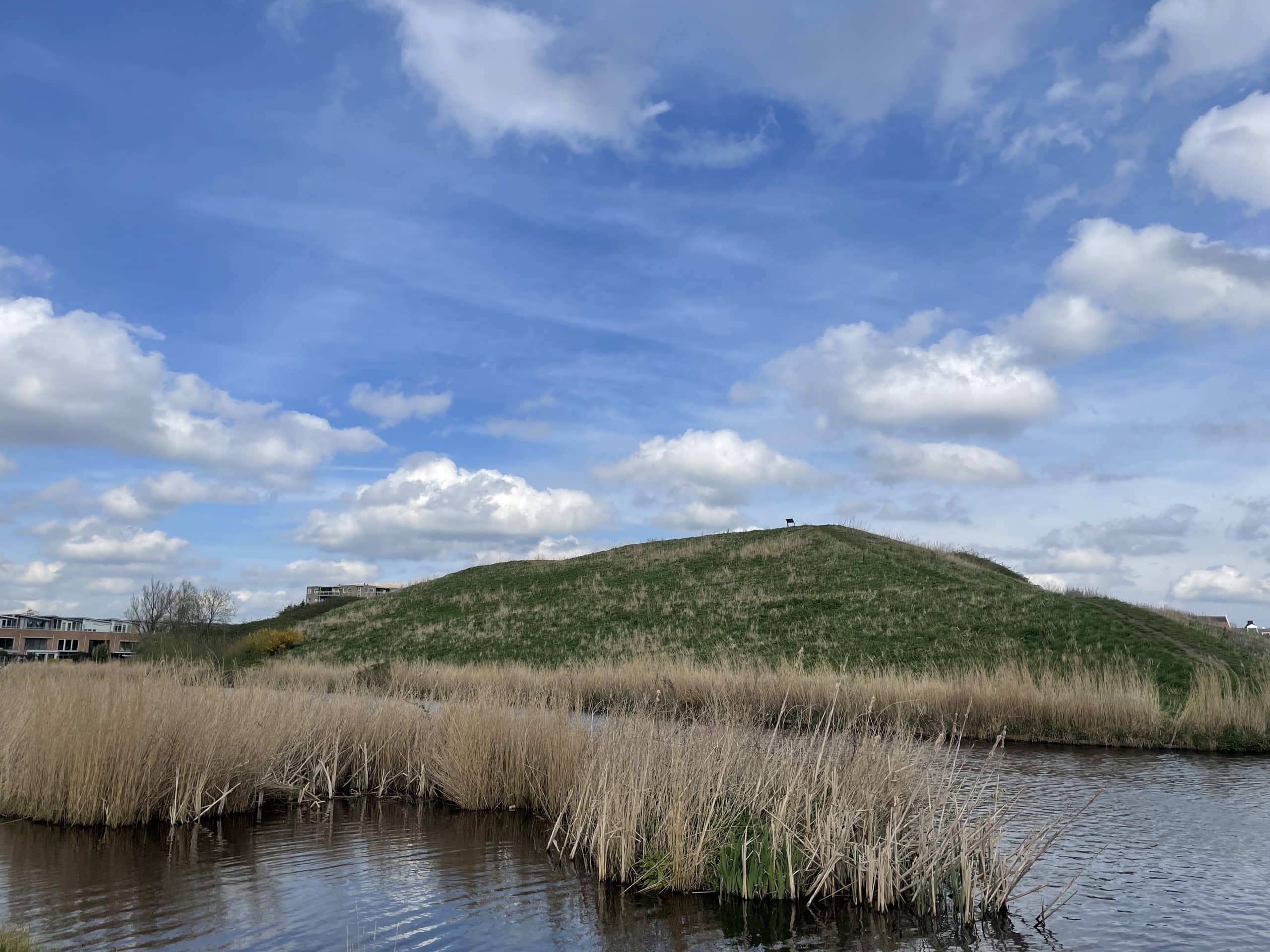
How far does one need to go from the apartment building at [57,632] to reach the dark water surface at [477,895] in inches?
2584

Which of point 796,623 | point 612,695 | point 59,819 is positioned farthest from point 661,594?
point 59,819

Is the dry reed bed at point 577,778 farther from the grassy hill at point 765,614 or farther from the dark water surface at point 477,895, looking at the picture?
the grassy hill at point 765,614

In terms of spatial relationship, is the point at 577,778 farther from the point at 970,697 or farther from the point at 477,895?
the point at 970,697

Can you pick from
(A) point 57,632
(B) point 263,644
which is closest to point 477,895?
(B) point 263,644

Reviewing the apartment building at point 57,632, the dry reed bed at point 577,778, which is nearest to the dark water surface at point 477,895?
the dry reed bed at point 577,778

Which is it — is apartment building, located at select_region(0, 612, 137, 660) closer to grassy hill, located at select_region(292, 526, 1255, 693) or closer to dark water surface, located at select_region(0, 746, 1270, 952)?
grassy hill, located at select_region(292, 526, 1255, 693)

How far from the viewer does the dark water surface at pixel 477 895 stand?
6160 millimetres

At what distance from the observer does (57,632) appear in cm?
7719

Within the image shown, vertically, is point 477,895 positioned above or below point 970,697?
below

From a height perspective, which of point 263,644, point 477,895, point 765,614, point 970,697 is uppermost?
point 765,614

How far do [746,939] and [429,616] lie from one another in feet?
133

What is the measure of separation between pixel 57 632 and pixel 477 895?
87060 mm

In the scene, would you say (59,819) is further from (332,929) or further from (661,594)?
(661,594)

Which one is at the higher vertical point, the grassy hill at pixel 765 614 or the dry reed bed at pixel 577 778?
the grassy hill at pixel 765 614
